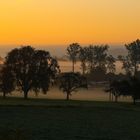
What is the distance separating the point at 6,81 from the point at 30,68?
5142mm

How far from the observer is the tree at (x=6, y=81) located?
306 feet

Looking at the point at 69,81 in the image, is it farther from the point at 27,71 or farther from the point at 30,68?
the point at 27,71

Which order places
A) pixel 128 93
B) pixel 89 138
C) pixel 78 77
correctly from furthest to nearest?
pixel 78 77
pixel 128 93
pixel 89 138

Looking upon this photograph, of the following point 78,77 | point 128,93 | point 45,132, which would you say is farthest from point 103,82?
point 45,132

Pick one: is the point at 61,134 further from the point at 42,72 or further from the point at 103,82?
the point at 103,82

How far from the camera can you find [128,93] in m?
90.4

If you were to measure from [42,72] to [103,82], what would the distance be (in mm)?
95924

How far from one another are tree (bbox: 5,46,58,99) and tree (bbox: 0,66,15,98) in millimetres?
890

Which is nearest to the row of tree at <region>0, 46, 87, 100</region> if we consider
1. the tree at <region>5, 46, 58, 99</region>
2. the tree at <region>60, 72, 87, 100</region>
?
the tree at <region>5, 46, 58, 99</region>

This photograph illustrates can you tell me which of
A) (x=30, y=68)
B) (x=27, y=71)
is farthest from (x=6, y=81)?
(x=30, y=68)

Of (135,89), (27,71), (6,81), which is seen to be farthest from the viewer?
(27,71)

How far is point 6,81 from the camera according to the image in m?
94.1

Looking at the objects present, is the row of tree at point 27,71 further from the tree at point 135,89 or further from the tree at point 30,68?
the tree at point 135,89

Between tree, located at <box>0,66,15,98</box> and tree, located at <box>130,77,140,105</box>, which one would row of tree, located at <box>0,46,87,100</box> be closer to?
tree, located at <box>0,66,15,98</box>
